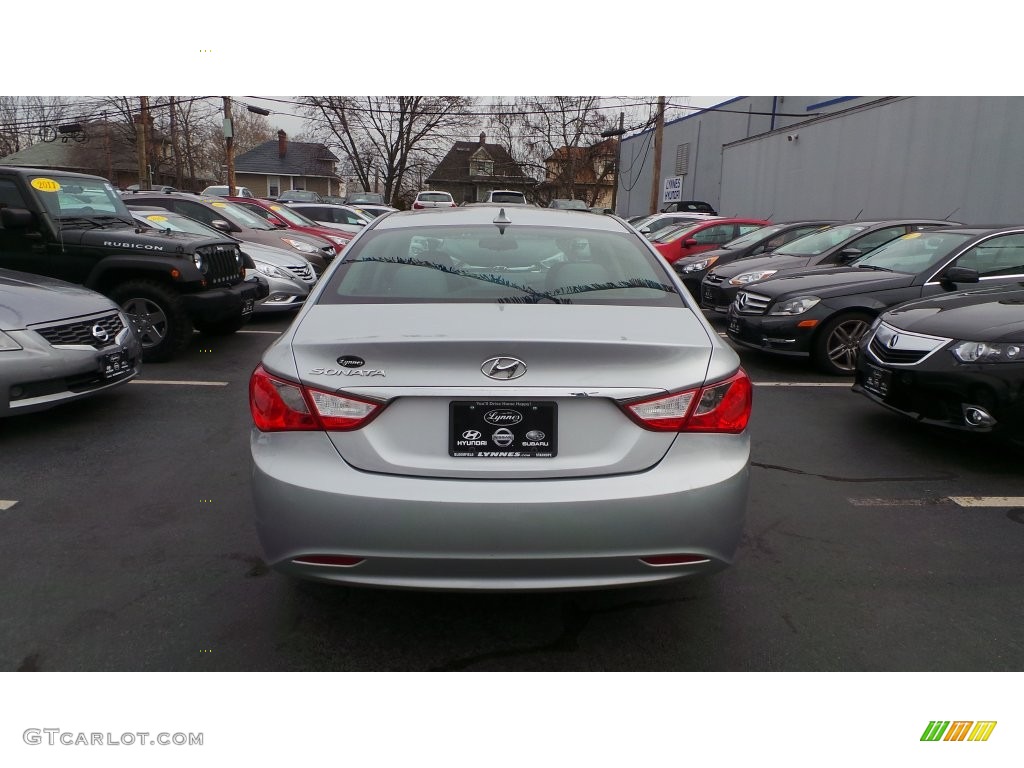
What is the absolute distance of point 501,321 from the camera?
2.46 metres

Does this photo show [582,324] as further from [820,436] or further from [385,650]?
[820,436]

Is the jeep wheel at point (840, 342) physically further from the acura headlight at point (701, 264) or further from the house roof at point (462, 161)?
the house roof at point (462, 161)

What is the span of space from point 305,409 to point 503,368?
0.65 m

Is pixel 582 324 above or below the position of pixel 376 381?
above

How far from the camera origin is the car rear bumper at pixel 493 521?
2217 mm

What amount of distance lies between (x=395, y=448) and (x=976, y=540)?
3.06m

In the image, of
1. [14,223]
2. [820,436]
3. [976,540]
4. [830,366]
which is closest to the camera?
[976,540]

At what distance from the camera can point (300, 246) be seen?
11555 mm

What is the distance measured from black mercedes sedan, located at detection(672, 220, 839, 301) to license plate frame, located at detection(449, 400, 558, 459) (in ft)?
32.2

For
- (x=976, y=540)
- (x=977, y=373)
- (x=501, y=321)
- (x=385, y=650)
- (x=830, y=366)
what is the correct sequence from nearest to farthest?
(x=501, y=321) → (x=385, y=650) → (x=976, y=540) → (x=977, y=373) → (x=830, y=366)

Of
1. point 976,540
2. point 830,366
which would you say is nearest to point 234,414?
point 976,540

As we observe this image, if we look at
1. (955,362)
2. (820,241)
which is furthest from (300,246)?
(955,362)

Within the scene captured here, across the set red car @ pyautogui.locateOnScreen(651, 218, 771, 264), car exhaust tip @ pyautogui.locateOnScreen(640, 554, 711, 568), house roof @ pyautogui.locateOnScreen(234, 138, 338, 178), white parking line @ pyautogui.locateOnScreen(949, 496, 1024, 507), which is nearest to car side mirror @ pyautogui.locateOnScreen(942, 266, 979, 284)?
white parking line @ pyautogui.locateOnScreen(949, 496, 1024, 507)
